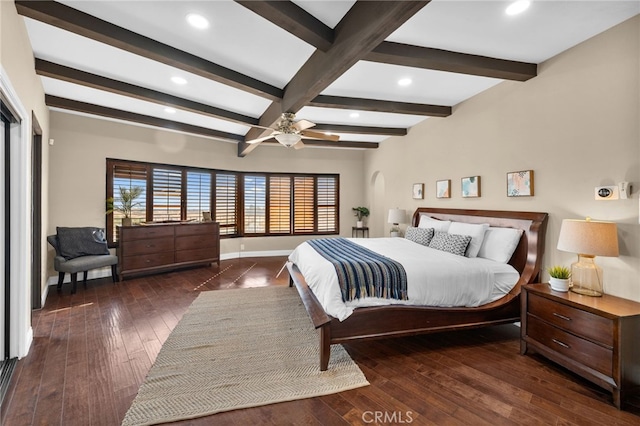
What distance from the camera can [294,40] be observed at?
262 cm

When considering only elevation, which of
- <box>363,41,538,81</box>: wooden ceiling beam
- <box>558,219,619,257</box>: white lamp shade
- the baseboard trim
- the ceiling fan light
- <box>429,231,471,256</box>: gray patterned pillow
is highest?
<box>363,41,538,81</box>: wooden ceiling beam

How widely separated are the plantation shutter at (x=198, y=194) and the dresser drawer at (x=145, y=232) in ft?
2.86

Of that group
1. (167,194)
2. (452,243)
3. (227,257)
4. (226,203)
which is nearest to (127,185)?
(167,194)

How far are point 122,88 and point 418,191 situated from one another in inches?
185

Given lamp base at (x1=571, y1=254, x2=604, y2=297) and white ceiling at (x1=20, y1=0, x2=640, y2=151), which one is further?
lamp base at (x1=571, y1=254, x2=604, y2=297)

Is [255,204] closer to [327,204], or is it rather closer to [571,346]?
[327,204]

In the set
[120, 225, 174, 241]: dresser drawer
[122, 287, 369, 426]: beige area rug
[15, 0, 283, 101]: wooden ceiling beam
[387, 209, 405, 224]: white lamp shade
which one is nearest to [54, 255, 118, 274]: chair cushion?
[120, 225, 174, 241]: dresser drawer

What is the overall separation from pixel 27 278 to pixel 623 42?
18.1 ft

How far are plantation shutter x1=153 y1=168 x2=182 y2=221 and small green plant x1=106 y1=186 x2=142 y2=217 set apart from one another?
1.36ft

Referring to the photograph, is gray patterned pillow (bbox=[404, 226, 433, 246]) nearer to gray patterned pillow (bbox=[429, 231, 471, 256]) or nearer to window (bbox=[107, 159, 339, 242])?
gray patterned pillow (bbox=[429, 231, 471, 256])

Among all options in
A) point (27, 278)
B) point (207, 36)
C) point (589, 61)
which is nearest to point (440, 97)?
point (589, 61)

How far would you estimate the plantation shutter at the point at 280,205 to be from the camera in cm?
723

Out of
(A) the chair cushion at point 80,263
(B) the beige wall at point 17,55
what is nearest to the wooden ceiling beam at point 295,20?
(B) the beige wall at point 17,55

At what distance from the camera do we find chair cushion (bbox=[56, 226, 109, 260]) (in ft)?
14.1
